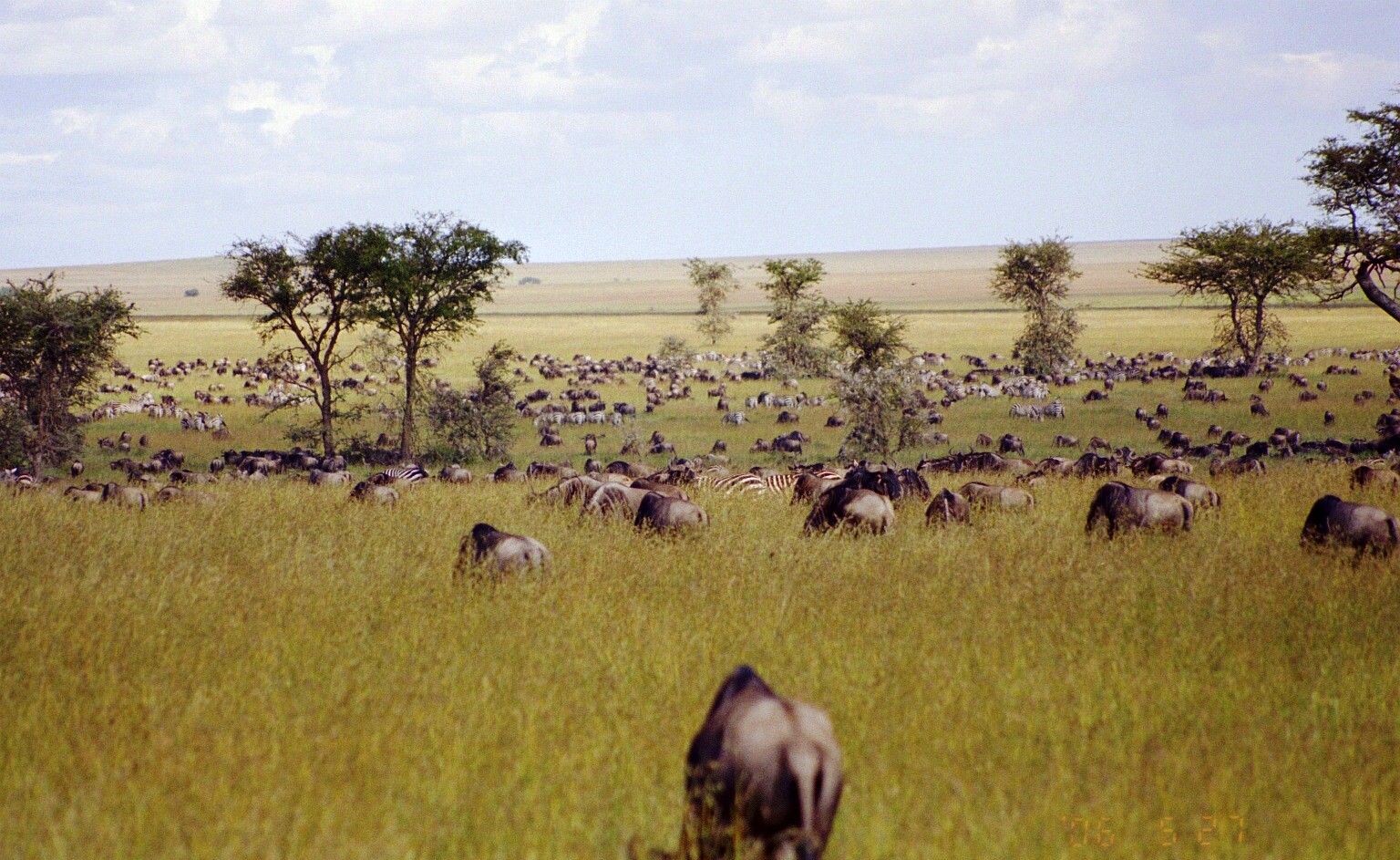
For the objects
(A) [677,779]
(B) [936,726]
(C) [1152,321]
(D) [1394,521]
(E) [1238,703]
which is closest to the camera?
(A) [677,779]

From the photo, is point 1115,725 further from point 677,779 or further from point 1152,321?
point 1152,321

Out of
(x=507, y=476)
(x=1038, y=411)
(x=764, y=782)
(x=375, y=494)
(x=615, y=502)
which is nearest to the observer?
(x=764, y=782)

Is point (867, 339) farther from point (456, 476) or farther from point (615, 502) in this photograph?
point (615, 502)

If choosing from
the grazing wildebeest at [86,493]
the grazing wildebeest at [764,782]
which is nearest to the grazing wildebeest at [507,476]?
the grazing wildebeest at [86,493]

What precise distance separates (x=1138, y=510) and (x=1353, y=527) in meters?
1.94

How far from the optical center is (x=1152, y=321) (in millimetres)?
94250

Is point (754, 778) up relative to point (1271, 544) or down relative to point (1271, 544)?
up

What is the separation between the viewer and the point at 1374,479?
597 inches

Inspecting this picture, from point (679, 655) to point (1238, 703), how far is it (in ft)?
11.1

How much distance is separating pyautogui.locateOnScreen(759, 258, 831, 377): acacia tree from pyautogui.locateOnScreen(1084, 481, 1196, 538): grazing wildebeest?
41.8 metres

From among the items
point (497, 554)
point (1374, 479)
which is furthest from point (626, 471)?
point (1374, 479)

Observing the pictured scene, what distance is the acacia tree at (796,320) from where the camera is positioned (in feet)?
182

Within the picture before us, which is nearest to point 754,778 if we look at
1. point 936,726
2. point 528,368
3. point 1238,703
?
point 936,726

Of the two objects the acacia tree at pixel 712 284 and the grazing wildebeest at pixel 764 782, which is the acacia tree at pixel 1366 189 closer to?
the grazing wildebeest at pixel 764 782
